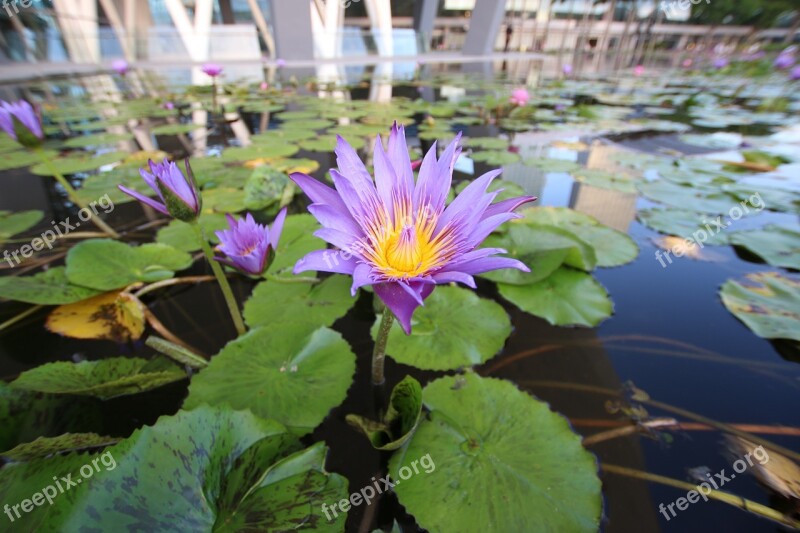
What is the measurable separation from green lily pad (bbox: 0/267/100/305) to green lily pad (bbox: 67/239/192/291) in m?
0.03

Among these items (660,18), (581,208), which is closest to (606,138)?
(581,208)

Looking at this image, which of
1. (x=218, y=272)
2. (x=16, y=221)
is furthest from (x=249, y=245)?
(x=16, y=221)

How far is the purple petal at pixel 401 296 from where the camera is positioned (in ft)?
1.62

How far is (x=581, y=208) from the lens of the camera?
1.93 meters

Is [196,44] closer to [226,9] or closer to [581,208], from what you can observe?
[226,9]

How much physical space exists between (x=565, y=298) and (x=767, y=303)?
664 mm

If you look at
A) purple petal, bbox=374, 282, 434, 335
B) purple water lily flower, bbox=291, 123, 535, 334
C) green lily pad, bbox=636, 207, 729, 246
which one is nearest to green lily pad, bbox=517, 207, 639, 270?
green lily pad, bbox=636, 207, 729, 246

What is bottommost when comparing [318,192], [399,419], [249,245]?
[399,419]

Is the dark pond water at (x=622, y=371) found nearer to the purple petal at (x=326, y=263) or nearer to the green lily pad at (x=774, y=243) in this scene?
the green lily pad at (x=774, y=243)

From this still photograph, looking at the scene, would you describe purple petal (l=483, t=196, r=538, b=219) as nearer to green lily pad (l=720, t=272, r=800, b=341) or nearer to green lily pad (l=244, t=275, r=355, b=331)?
green lily pad (l=244, t=275, r=355, b=331)

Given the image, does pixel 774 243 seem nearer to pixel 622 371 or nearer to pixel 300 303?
pixel 622 371

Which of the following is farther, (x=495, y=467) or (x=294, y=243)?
(x=294, y=243)

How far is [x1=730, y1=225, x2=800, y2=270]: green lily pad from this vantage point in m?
1.38
